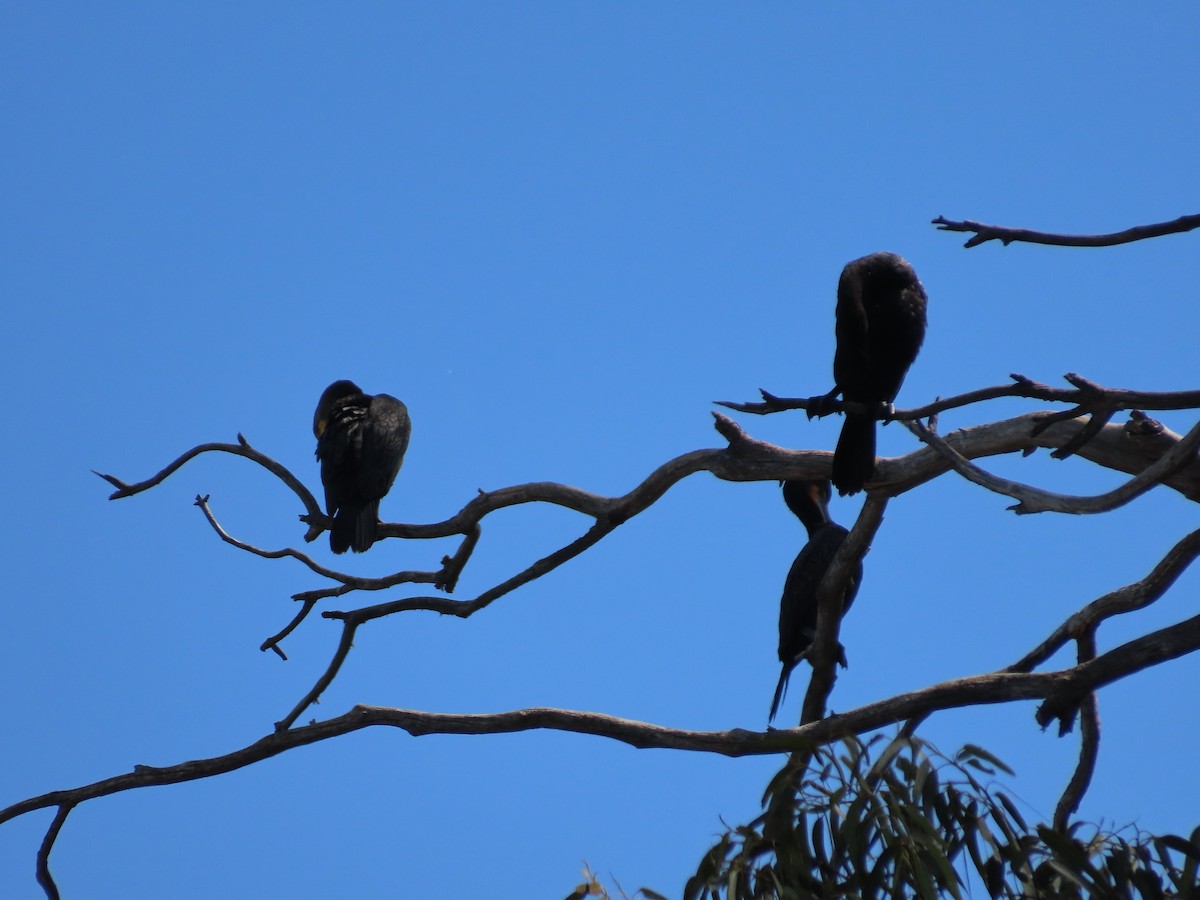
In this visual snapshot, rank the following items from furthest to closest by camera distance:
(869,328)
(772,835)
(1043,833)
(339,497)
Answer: (339,497)
(869,328)
(772,835)
(1043,833)

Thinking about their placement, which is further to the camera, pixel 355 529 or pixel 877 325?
pixel 355 529

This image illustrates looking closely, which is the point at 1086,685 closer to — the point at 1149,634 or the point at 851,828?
the point at 1149,634

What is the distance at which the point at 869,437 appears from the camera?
4.39 m

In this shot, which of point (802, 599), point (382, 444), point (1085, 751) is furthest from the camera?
point (382, 444)

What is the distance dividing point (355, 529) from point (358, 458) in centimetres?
40

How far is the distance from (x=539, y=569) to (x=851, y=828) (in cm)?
182

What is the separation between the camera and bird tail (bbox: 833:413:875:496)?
14.3ft

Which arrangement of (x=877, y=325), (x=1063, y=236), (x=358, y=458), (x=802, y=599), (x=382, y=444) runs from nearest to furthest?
(x=1063, y=236), (x=877, y=325), (x=802, y=599), (x=358, y=458), (x=382, y=444)

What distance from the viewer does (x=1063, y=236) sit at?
328cm

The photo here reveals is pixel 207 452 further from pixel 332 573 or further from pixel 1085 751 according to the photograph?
pixel 1085 751

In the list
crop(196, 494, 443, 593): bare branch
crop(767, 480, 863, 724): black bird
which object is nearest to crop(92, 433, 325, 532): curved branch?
crop(196, 494, 443, 593): bare branch

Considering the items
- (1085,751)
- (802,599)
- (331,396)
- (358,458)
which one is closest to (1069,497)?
(1085,751)

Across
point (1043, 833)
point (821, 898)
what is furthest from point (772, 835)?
point (1043, 833)

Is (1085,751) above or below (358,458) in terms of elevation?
below
